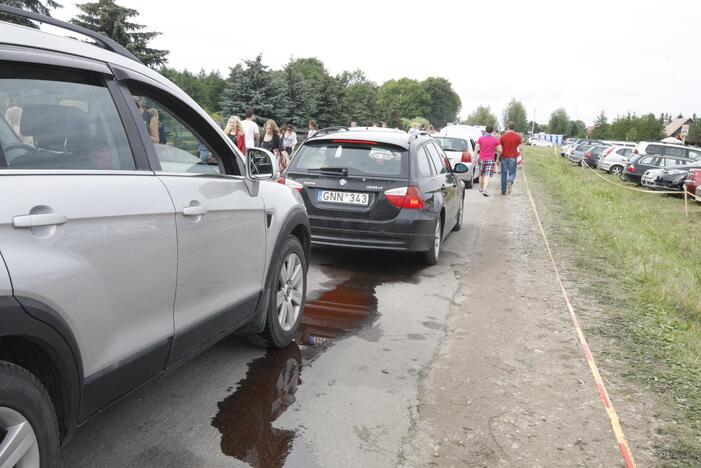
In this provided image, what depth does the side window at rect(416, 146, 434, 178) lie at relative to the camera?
741 cm

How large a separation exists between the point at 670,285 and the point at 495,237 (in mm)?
3697

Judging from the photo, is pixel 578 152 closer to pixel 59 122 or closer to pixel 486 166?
pixel 486 166

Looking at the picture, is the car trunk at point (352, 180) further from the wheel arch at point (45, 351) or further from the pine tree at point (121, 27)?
the pine tree at point (121, 27)

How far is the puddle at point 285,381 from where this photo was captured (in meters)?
3.17

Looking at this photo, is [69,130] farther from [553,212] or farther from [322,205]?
[553,212]

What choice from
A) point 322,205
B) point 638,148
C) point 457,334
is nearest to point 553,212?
point 322,205

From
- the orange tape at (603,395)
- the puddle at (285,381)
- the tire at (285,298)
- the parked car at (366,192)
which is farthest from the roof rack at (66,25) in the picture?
the parked car at (366,192)

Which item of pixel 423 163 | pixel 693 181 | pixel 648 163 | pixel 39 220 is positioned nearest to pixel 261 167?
pixel 39 220

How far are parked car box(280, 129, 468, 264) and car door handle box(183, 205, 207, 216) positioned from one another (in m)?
3.88

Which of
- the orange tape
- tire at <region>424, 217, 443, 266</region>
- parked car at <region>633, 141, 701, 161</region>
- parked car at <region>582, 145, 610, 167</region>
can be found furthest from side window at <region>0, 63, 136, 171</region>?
parked car at <region>582, 145, 610, 167</region>

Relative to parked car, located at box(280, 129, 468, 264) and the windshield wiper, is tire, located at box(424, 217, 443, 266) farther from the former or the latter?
the windshield wiper

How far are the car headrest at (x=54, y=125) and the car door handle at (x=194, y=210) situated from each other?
568 millimetres

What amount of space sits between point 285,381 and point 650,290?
4611 mm

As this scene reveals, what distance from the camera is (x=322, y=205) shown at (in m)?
7.13
